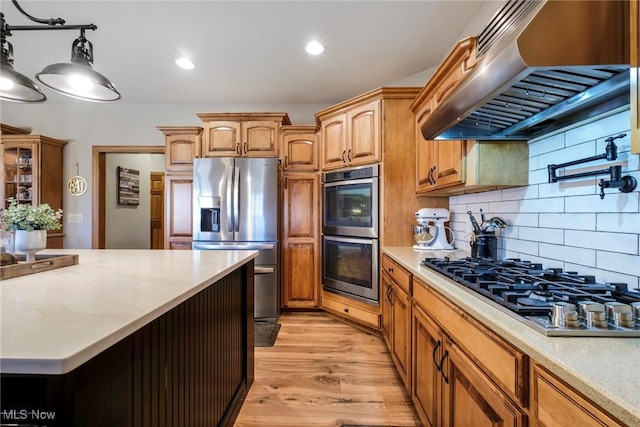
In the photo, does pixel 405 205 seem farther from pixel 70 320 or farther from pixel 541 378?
pixel 70 320

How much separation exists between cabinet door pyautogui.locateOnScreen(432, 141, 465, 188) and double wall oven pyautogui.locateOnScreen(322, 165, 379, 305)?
69 cm

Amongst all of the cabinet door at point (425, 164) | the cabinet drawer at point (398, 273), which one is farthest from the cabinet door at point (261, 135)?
the cabinet drawer at point (398, 273)

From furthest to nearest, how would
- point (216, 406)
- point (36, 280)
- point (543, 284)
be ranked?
point (216, 406)
point (36, 280)
point (543, 284)

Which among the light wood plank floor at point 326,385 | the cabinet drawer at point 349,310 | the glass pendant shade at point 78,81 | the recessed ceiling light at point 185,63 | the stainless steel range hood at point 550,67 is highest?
the recessed ceiling light at point 185,63

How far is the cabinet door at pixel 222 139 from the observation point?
11.4ft

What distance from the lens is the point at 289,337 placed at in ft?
9.34

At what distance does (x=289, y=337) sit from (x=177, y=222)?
Result: 187cm

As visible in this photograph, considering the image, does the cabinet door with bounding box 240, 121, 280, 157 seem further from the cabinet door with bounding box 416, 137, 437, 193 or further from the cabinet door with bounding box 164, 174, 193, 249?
the cabinet door with bounding box 416, 137, 437, 193

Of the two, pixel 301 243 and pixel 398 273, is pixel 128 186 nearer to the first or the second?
pixel 301 243

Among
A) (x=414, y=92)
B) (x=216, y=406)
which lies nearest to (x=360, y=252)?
(x=414, y=92)

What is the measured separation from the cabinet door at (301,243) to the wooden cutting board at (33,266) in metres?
2.13

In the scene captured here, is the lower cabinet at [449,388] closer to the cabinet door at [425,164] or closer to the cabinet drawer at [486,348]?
the cabinet drawer at [486,348]

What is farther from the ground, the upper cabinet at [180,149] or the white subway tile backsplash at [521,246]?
the upper cabinet at [180,149]

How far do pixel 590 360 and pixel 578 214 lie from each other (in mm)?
929
